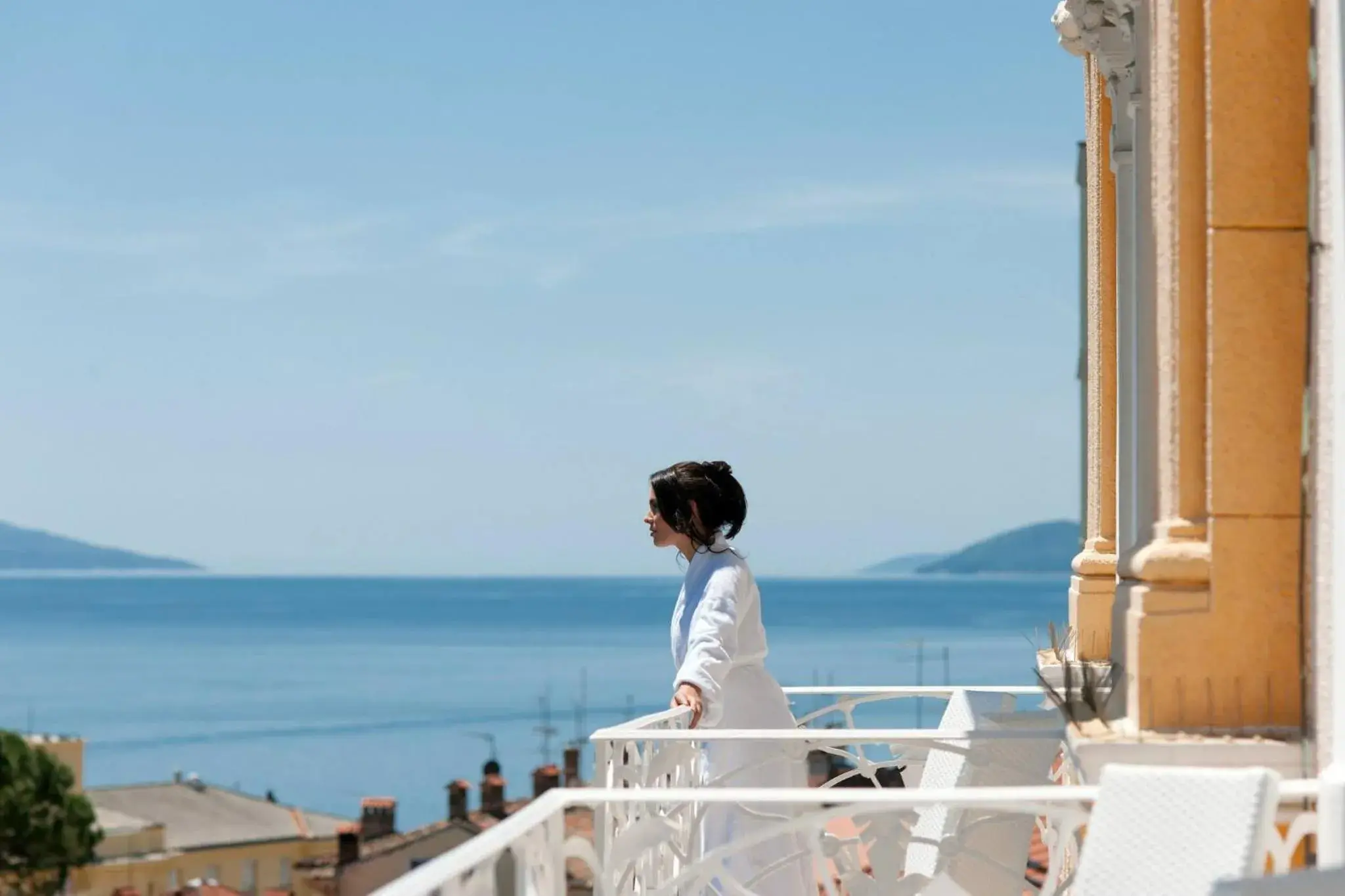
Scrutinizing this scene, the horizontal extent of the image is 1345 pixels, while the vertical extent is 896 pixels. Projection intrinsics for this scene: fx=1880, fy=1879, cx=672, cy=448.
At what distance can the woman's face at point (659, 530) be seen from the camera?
495cm

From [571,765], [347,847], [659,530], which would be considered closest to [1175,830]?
[659,530]

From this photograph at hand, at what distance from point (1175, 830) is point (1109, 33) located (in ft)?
10.5

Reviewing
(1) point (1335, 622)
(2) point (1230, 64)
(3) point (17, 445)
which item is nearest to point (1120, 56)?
(2) point (1230, 64)

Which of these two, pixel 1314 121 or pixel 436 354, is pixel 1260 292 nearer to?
pixel 1314 121

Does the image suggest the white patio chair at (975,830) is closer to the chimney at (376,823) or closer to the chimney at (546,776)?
the chimney at (546,776)

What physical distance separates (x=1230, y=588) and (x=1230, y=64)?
1060 millimetres

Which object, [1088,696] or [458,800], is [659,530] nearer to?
[1088,696]

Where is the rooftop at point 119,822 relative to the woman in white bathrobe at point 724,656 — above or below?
below

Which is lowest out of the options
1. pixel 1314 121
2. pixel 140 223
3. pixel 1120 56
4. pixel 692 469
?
pixel 692 469

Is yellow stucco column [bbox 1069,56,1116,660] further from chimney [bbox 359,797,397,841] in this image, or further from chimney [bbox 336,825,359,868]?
chimney [bbox 359,797,397,841]

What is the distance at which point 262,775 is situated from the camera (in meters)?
93.9

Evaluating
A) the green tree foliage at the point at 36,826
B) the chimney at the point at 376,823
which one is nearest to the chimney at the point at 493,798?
the chimney at the point at 376,823

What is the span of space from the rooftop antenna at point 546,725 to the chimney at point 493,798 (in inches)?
1520

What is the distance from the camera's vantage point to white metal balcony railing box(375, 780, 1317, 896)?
275 cm
